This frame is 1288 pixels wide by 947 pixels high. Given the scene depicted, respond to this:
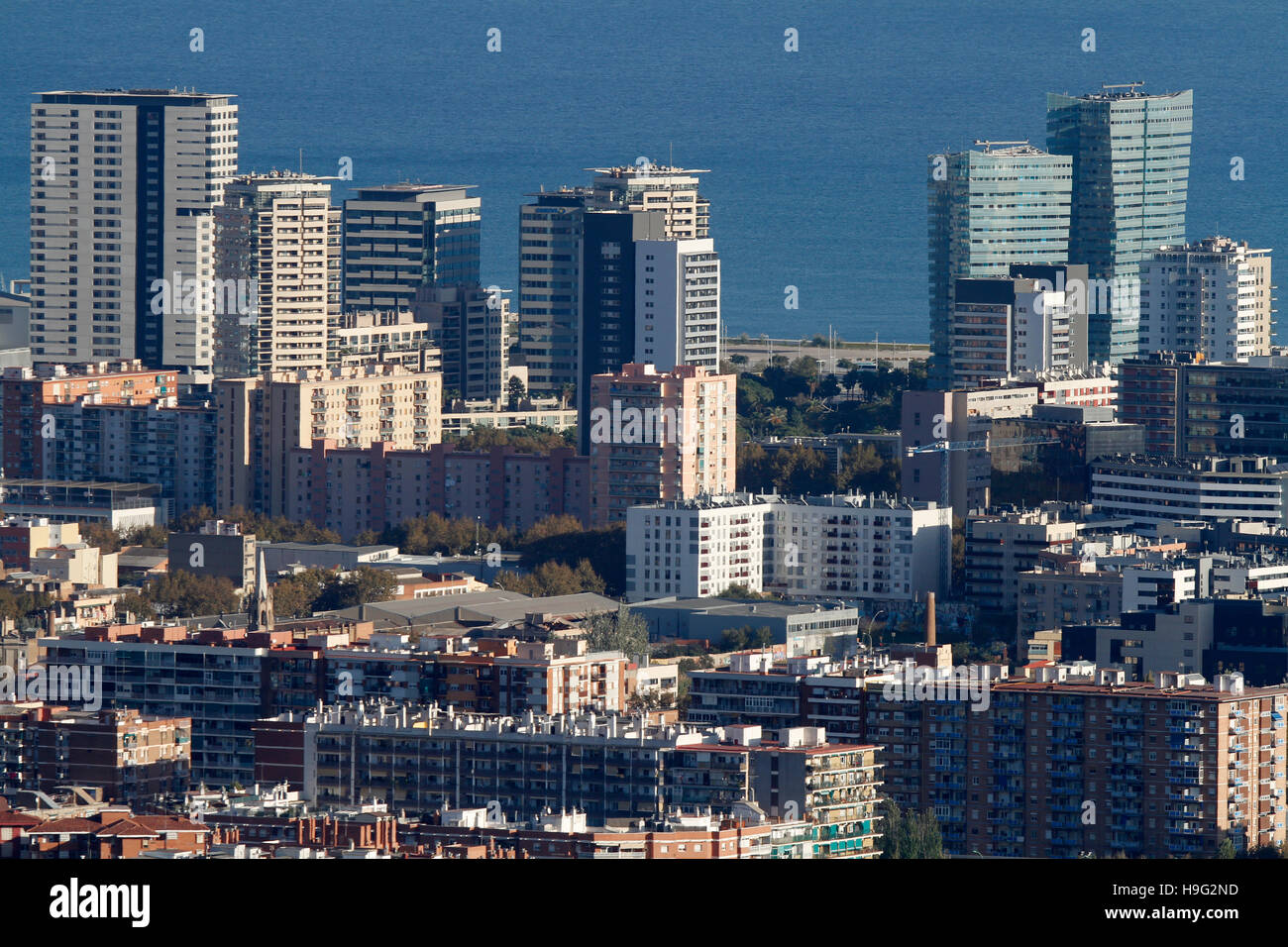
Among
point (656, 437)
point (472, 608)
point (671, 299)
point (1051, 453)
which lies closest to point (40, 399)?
point (671, 299)

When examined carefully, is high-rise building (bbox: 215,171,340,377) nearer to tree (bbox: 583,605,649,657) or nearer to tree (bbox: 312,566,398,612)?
tree (bbox: 312,566,398,612)

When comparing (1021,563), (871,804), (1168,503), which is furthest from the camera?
(1168,503)

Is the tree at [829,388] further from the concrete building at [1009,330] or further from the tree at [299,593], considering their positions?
the tree at [299,593]

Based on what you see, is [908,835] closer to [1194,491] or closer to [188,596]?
[188,596]

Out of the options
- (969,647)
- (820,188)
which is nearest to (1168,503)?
(969,647)

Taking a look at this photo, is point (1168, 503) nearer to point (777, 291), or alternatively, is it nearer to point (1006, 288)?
point (1006, 288)
